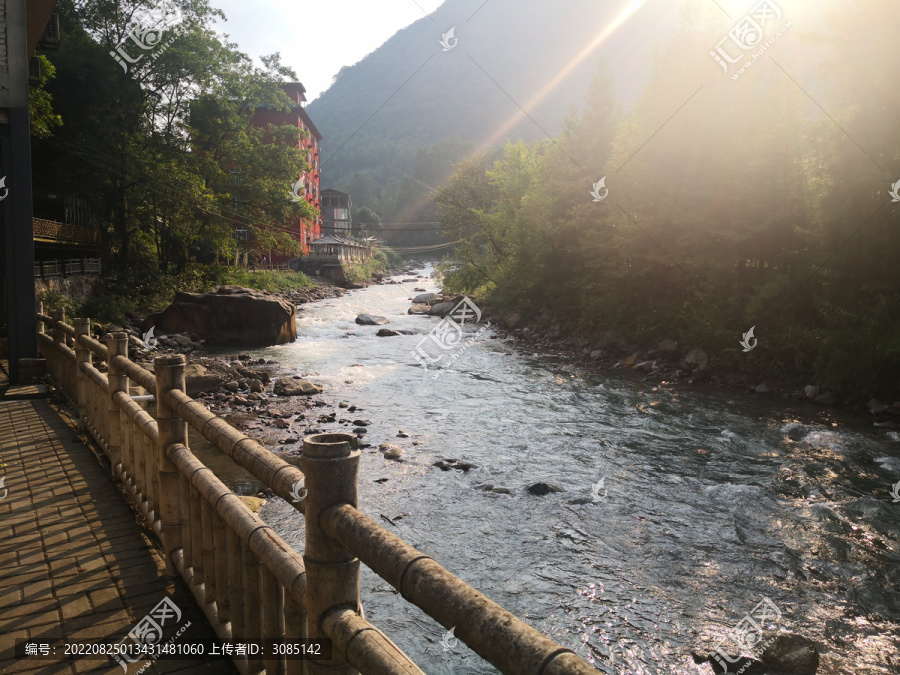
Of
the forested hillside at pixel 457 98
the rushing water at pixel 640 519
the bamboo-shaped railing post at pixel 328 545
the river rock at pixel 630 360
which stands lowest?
the rushing water at pixel 640 519

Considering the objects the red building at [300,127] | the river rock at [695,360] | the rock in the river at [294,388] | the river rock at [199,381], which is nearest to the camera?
the river rock at [199,381]

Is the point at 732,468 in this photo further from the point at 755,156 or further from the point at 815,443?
the point at 755,156

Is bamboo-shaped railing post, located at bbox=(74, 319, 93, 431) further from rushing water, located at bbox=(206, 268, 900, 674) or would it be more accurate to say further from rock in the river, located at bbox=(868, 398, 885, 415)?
rock in the river, located at bbox=(868, 398, 885, 415)

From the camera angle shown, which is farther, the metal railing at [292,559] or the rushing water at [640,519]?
the rushing water at [640,519]

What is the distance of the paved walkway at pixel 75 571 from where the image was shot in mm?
2934

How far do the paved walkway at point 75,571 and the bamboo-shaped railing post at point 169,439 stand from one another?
280mm

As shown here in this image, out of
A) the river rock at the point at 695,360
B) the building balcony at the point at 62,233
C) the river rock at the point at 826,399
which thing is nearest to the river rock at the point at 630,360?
the river rock at the point at 695,360

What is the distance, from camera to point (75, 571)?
3615 millimetres

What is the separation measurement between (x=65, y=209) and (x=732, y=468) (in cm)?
2604

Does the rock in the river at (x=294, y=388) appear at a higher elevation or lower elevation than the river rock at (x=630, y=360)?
lower

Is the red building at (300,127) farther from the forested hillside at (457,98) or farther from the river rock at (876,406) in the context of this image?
the forested hillside at (457,98)

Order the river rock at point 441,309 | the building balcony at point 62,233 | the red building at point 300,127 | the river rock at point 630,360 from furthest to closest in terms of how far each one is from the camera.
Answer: the red building at point 300,127 < the river rock at point 441,309 < the building balcony at point 62,233 < the river rock at point 630,360

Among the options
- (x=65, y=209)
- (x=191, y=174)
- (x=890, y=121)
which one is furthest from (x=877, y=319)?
(x=65, y=209)

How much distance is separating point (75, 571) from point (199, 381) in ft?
28.3
